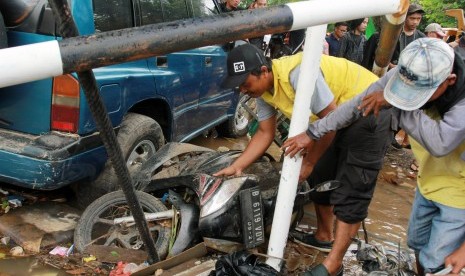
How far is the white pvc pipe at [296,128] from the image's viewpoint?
66.3 inches

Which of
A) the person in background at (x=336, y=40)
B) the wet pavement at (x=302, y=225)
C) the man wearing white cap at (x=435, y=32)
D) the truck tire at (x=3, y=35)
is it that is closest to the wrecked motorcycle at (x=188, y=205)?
the wet pavement at (x=302, y=225)

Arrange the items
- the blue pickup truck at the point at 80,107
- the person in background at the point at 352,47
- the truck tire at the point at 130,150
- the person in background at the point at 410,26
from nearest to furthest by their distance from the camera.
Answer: the blue pickup truck at the point at 80,107 → the truck tire at the point at 130,150 → the person in background at the point at 410,26 → the person in background at the point at 352,47

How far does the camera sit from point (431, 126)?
5.56 feet

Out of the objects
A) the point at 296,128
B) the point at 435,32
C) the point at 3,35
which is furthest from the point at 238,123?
the point at 296,128

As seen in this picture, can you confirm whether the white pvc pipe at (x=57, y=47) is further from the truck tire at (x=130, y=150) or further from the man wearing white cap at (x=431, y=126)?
the truck tire at (x=130, y=150)

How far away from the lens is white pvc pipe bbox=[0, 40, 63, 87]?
83cm

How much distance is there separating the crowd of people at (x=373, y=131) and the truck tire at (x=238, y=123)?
265cm

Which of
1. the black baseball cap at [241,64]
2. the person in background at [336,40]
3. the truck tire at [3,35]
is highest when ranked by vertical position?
the truck tire at [3,35]

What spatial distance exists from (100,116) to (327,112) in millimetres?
1353

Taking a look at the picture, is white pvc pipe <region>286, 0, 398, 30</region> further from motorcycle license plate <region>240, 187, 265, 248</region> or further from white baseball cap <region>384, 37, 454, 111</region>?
motorcycle license plate <region>240, 187, 265, 248</region>

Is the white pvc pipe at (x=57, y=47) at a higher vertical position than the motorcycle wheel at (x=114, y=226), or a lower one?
higher

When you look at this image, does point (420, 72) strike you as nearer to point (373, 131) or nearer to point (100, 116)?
point (373, 131)

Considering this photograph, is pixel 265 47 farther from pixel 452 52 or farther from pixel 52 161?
pixel 452 52

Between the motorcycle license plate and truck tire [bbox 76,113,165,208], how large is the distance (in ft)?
4.14
